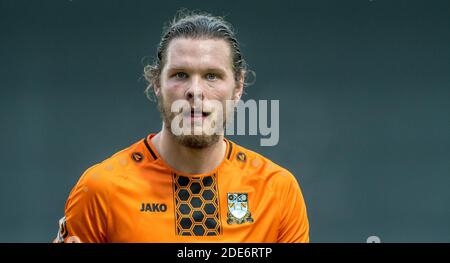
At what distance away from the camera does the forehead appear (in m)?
2.73

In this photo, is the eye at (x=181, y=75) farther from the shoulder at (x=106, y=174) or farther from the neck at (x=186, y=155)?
the shoulder at (x=106, y=174)

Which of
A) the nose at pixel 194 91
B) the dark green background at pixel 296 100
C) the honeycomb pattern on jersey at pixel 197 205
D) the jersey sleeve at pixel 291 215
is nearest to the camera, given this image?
the nose at pixel 194 91

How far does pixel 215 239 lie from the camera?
2.79 metres

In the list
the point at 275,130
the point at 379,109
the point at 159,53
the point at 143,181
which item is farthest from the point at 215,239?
the point at 379,109

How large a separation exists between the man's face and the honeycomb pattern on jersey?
0.53ft

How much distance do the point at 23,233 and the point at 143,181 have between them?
3.03 m

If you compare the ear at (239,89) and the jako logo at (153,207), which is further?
the ear at (239,89)

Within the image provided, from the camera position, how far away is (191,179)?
2.85 meters

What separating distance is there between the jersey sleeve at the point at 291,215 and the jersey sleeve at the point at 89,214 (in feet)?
2.19

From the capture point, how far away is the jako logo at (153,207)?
2756mm

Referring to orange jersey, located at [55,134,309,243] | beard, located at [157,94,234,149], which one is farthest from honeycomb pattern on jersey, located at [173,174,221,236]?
beard, located at [157,94,234,149]

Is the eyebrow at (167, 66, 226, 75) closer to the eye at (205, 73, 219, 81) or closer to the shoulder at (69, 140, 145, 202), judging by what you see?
the eye at (205, 73, 219, 81)

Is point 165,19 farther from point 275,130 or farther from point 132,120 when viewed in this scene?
point 275,130

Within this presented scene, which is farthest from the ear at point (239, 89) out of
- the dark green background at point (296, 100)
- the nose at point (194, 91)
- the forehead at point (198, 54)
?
the dark green background at point (296, 100)
